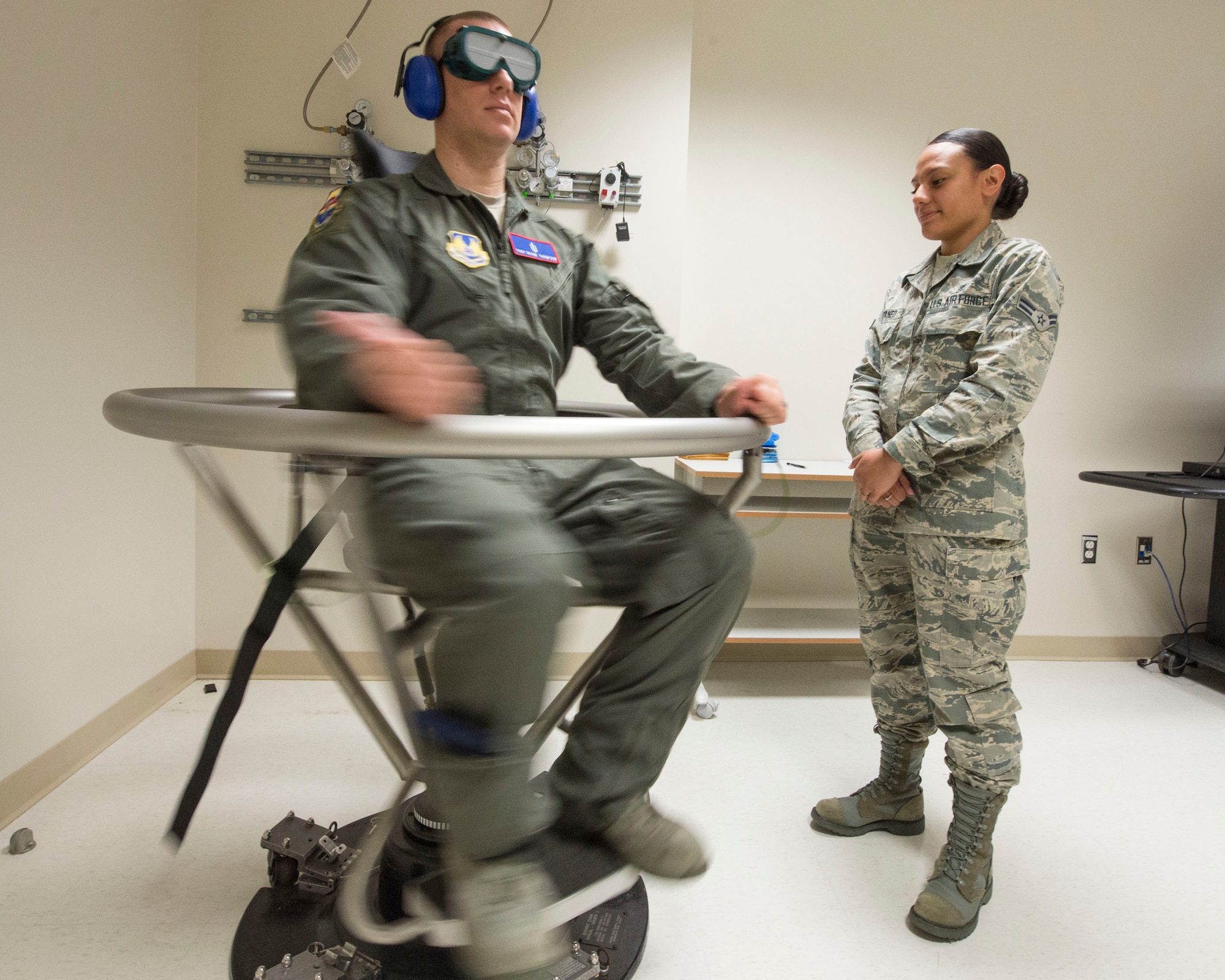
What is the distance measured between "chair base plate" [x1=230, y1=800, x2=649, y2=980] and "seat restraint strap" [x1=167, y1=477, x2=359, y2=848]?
15.4 inches

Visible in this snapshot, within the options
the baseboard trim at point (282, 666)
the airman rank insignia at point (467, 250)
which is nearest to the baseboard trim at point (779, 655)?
→ the baseboard trim at point (282, 666)

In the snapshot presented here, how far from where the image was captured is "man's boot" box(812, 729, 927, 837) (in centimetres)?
183

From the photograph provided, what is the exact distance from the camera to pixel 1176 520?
3.15 m

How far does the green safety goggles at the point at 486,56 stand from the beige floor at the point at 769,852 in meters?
1.30

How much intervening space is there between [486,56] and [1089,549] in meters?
3.02

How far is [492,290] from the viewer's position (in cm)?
119

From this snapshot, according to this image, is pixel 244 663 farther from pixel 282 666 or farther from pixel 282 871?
pixel 282 666

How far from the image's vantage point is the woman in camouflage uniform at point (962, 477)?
151cm

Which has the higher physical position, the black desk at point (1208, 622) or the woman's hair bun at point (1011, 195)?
the woman's hair bun at point (1011, 195)

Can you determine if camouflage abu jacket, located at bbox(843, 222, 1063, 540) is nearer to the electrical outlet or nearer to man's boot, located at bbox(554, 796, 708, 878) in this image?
man's boot, located at bbox(554, 796, 708, 878)

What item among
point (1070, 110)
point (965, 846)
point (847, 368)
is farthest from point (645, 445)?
point (1070, 110)

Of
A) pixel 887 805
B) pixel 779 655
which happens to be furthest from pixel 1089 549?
pixel 887 805

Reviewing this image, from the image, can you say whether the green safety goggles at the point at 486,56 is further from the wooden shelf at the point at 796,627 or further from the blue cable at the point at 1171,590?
the blue cable at the point at 1171,590

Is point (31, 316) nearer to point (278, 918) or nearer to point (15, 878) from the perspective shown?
point (15, 878)
